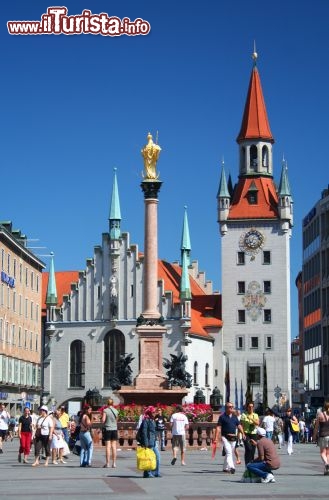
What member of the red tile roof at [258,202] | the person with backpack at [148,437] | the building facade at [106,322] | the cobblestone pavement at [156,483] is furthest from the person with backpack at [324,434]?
the red tile roof at [258,202]

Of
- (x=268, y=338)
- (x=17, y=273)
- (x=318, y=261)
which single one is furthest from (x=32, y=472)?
(x=268, y=338)

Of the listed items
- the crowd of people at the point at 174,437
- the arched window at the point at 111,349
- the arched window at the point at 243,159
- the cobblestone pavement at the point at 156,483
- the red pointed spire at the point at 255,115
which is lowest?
the cobblestone pavement at the point at 156,483

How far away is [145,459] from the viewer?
2672 cm

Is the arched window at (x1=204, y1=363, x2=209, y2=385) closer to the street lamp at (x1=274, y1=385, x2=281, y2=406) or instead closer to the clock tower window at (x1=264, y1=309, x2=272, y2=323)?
the street lamp at (x1=274, y1=385, x2=281, y2=406)

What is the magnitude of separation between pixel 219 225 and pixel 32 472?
8106cm

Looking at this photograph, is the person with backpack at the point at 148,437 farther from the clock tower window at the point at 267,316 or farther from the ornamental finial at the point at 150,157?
the clock tower window at the point at 267,316

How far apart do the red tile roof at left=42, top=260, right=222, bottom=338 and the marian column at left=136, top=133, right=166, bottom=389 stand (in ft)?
153

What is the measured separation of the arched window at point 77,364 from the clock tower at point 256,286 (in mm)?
13104

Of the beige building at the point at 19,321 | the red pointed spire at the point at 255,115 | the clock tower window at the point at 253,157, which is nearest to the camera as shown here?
the beige building at the point at 19,321

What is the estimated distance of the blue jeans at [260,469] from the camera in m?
24.7

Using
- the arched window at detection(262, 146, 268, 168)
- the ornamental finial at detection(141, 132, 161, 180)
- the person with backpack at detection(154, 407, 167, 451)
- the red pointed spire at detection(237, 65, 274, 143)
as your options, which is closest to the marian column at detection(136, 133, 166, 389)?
the ornamental finial at detection(141, 132, 161, 180)

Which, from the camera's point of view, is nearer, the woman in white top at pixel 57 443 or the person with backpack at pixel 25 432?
the woman in white top at pixel 57 443

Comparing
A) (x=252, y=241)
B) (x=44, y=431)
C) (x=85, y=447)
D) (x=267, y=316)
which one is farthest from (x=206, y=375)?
(x=85, y=447)

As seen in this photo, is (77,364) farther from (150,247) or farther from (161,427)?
(161,427)
